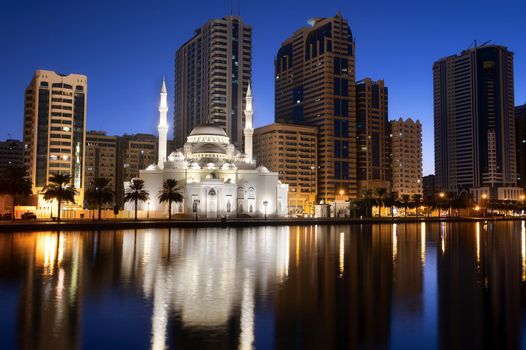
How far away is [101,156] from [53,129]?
160ft

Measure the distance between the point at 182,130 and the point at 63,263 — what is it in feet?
482

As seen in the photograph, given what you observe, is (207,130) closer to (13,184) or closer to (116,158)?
(13,184)

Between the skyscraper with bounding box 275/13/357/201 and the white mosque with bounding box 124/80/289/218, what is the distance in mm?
48552

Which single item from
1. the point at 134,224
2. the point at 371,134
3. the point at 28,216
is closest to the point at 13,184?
the point at 28,216

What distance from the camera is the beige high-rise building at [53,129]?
106 meters

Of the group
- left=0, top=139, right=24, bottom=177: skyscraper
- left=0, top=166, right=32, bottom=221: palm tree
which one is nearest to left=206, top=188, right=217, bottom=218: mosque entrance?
left=0, top=166, right=32, bottom=221: palm tree

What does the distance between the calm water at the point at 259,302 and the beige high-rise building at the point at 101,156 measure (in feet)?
426

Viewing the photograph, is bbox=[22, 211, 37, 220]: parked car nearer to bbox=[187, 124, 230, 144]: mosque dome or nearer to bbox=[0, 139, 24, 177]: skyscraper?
bbox=[187, 124, 230, 144]: mosque dome

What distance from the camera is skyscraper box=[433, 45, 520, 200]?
179500 mm

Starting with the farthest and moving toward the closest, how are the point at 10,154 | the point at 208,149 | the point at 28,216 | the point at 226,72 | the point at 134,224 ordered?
the point at 10,154 < the point at 226,72 < the point at 208,149 < the point at 28,216 < the point at 134,224

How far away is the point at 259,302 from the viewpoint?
15875 mm

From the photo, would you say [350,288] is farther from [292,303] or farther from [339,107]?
[339,107]

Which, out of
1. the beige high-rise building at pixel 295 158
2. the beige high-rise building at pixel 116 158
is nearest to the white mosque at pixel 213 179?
the beige high-rise building at pixel 295 158

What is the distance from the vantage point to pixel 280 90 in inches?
6954
